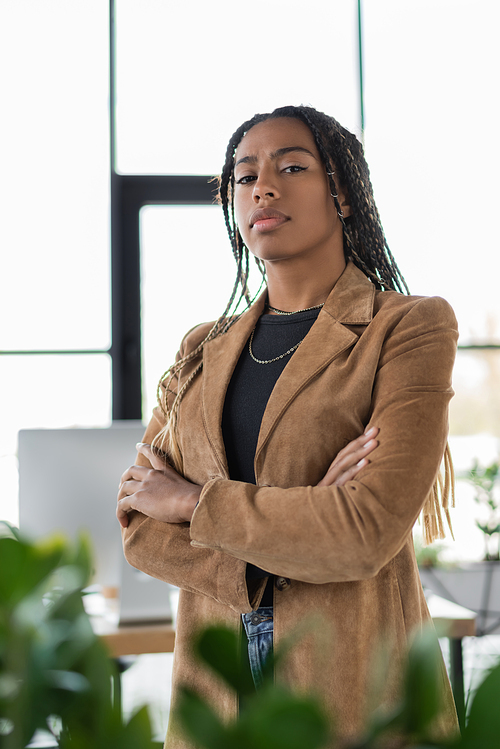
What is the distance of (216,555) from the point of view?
4.03 ft

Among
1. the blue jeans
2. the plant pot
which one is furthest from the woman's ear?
the plant pot

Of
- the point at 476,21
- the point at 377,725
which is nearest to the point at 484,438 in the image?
the point at 476,21

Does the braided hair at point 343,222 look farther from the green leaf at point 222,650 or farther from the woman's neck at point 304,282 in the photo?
the green leaf at point 222,650

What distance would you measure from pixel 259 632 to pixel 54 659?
97cm

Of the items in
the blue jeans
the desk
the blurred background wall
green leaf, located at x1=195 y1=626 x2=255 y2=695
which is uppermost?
the blurred background wall

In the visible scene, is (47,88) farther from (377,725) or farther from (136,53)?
(377,725)

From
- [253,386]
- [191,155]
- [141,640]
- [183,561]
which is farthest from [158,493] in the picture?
[191,155]

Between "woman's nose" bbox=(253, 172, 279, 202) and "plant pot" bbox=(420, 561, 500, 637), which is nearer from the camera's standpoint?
"woman's nose" bbox=(253, 172, 279, 202)

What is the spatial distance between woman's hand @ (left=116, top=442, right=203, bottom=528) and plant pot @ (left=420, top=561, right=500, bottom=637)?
8.91 feet

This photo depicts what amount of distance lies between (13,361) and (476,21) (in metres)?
3.34

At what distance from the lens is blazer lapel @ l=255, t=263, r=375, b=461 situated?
4.09ft

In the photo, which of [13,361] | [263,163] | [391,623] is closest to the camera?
[391,623]

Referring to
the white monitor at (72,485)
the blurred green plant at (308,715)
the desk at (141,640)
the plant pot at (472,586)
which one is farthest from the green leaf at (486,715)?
the plant pot at (472,586)

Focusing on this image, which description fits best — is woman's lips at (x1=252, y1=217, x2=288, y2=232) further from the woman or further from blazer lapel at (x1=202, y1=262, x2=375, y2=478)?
blazer lapel at (x1=202, y1=262, x2=375, y2=478)
